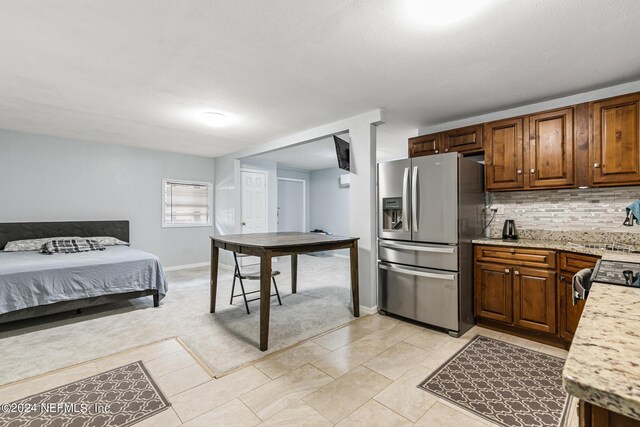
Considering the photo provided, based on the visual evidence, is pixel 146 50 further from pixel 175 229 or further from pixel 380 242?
pixel 175 229

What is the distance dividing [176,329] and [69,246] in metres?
2.36

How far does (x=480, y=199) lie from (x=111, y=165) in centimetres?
584

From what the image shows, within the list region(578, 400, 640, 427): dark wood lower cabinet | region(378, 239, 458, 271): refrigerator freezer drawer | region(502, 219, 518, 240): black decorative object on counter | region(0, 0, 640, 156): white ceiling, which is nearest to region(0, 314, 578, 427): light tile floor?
region(378, 239, 458, 271): refrigerator freezer drawer

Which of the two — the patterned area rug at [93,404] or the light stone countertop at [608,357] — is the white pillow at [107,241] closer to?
the patterned area rug at [93,404]

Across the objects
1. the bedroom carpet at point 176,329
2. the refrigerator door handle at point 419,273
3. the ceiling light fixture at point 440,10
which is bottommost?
the bedroom carpet at point 176,329

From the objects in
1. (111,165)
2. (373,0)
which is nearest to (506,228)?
(373,0)

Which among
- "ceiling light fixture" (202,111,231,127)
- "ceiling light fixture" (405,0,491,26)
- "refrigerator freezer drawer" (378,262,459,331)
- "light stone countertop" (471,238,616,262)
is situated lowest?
"refrigerator freezer drawer" (378,262,459,331)

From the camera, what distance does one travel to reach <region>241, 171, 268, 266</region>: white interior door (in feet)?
21.4

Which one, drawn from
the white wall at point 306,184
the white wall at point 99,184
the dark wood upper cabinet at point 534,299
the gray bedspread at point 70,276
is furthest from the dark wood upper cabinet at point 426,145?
the white wall at point 306,184

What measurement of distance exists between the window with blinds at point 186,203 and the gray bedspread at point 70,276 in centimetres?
→ 212

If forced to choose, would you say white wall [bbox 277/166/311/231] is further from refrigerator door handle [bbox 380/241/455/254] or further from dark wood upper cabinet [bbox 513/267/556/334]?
dark wood upper cabinet [bbox 513/267/556/334]

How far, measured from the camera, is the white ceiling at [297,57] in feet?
5.90

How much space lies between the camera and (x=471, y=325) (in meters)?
3.12

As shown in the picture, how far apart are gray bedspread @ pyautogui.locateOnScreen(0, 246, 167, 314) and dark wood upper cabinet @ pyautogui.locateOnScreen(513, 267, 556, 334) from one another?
394 cm
